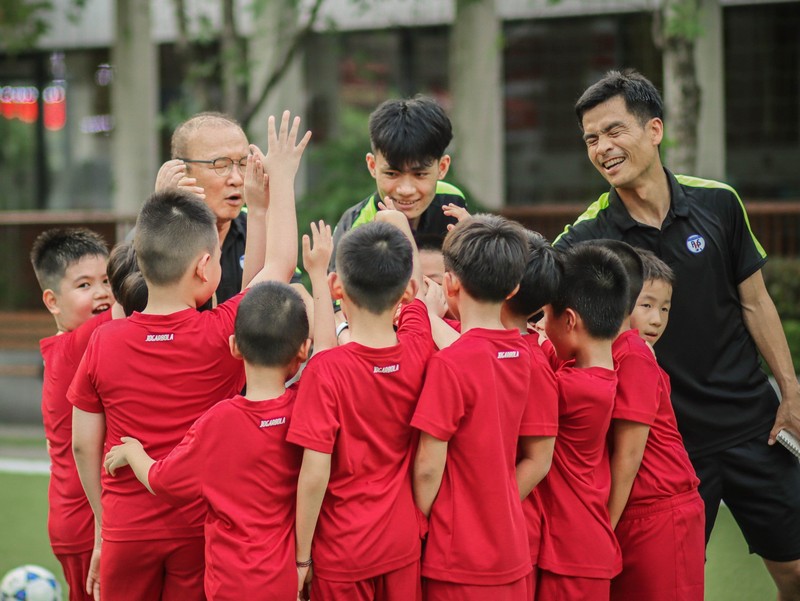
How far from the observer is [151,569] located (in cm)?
320

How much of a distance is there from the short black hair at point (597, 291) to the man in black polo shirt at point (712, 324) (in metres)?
0.64

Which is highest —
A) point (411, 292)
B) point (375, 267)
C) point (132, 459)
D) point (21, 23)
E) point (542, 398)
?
point (21, 23)

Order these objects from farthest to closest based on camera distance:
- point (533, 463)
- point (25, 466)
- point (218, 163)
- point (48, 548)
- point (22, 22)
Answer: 1. point (22, 22)
2. point (25, 466)
3. point (48, 548)
4. point (218, 163)
5. point (533, 463)

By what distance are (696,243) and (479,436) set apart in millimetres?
1395

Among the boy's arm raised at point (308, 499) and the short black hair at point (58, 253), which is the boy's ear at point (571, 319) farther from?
the short black hair at point (58, 253)

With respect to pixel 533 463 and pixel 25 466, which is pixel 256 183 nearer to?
pixel 533 463

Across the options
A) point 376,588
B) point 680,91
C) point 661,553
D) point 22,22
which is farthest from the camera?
point 22,22

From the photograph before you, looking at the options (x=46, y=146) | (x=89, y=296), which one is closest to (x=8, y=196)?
(x=46, y=146)

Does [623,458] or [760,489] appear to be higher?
[623,458]

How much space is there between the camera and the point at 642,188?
3.87m

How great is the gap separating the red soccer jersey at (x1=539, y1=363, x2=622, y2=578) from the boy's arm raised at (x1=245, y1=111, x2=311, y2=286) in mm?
977

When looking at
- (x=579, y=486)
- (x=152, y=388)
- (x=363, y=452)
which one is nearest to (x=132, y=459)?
(x=152, y=388)

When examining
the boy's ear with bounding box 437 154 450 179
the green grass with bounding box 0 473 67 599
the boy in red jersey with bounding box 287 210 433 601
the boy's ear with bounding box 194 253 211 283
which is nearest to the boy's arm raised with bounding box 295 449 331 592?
the boy in red jersey with bounding box 287 210 433 601

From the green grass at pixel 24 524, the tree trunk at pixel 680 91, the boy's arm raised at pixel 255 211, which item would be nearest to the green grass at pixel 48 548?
the green grass at pixel 24 524
